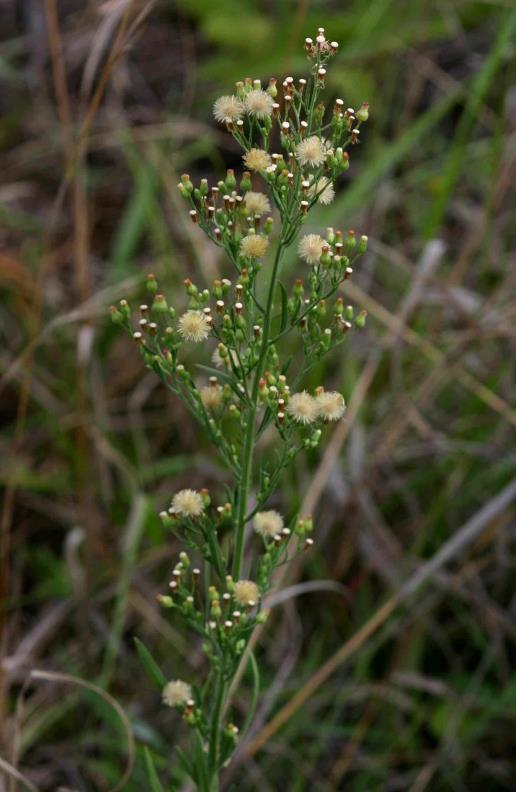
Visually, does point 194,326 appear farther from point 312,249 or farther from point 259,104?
point 259,104

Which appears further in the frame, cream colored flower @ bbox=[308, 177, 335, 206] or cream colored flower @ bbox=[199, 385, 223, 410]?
cream colored flower @ bbox=[199, 385, 223, 410]

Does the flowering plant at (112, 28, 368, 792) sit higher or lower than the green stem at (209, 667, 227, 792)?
higher

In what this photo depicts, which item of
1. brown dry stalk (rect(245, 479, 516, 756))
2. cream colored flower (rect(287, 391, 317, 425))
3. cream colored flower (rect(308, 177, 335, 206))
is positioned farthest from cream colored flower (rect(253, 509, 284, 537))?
brown dry stalk (rect(245, 479, 516, 756))

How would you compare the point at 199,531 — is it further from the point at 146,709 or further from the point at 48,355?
the point at 48,355

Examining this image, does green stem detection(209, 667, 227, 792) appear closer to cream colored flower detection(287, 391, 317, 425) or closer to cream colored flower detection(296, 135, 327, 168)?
cream colored flower detection(287, 391, 317, 425)

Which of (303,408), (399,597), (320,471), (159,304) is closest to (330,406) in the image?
(303,408)
